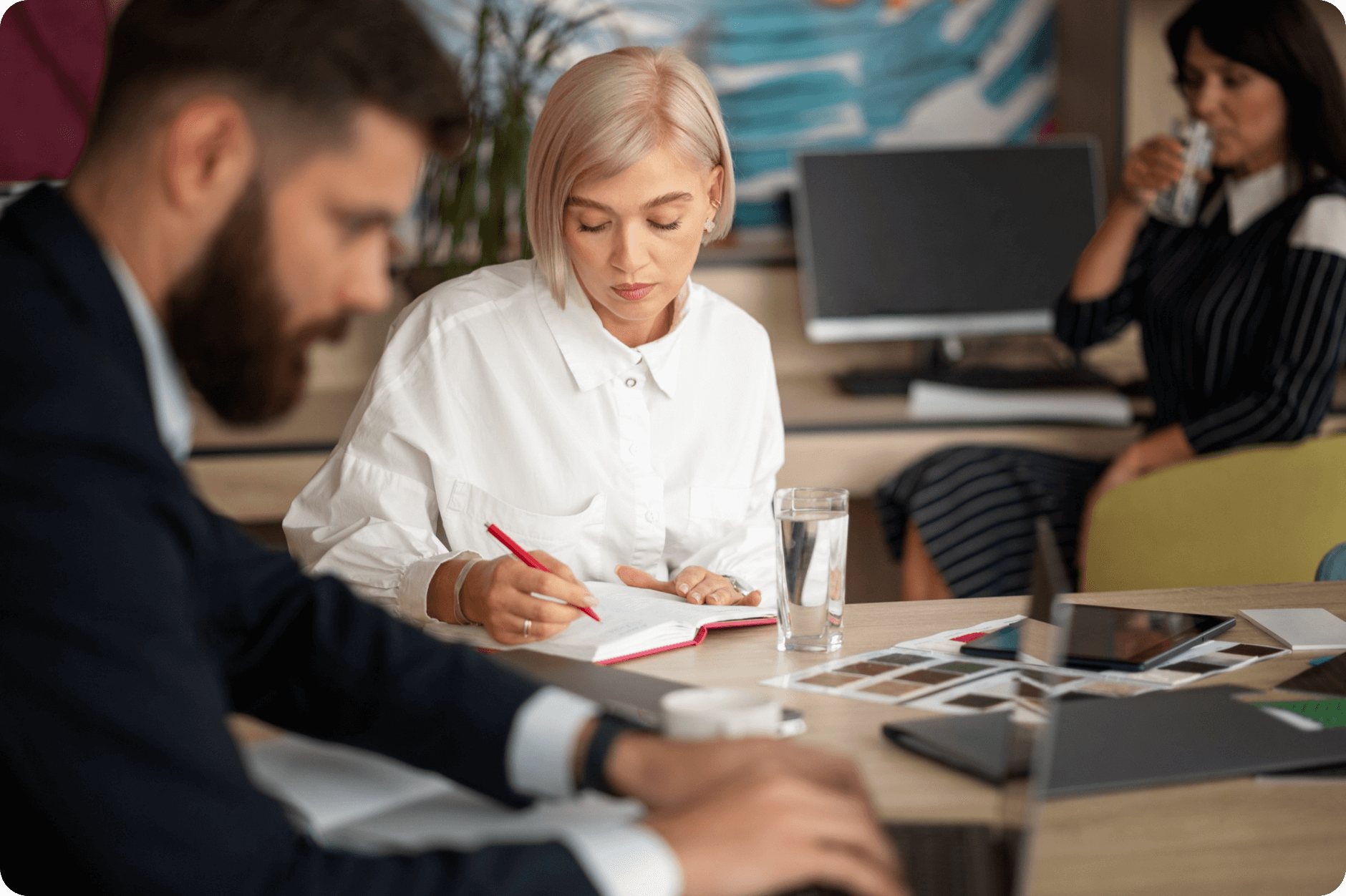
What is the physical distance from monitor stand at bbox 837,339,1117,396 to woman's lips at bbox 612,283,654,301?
1368mm

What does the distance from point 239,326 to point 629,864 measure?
0.39 m

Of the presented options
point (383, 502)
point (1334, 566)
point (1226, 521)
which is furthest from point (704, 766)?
point (1226, 521)

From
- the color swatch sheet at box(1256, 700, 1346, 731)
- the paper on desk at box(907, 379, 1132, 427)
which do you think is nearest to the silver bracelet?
the color swatch sheet at box(1256, 700, 1346, 731)

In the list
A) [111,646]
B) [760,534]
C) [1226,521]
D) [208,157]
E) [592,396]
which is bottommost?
[1226,521]

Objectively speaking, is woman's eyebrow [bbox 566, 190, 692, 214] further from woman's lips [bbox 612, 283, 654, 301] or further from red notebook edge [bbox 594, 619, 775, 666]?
red notebook edge [bbox 594, 619, 775, 666]

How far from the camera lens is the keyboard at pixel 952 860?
27.6 inches

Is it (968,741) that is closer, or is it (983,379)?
(968,741)

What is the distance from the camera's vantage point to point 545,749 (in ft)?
2.66

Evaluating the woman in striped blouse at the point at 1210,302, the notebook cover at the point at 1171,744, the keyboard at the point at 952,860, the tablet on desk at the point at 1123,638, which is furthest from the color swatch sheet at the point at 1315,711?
the woman in striped blouse at the point at 1210,302

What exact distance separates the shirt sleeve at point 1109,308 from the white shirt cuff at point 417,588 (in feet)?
5.69

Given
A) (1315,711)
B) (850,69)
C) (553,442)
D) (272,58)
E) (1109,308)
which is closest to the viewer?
(272,58)

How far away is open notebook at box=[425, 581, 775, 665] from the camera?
1.12m

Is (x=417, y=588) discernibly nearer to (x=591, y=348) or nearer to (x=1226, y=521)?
(x=591, y=348)

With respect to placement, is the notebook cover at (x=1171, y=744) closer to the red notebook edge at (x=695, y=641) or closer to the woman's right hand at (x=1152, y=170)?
the red notebook edge at (x=695, y=641)
